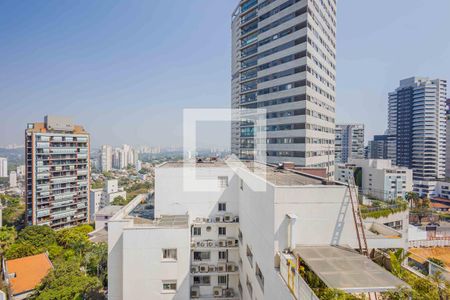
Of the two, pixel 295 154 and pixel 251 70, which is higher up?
pixel 251 70

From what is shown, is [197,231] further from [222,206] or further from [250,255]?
[250,255]

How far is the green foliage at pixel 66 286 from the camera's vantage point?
13188 mm

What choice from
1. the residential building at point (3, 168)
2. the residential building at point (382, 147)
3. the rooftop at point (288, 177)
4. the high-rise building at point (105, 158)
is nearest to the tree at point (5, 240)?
the rooftop at point (288, 177)

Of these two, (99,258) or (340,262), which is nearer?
(340,262)

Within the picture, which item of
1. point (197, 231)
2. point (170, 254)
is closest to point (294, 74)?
point (197, 231)

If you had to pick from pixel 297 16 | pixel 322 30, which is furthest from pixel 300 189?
pixel 322 30

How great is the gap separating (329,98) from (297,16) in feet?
34.7

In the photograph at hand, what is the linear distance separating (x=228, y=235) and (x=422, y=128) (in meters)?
68.9

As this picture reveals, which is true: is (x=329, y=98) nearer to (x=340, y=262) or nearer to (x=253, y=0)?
(x=253, y=0)

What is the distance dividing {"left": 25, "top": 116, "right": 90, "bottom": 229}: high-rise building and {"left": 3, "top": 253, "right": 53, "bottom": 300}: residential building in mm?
17269

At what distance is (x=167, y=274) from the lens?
25.0 feet

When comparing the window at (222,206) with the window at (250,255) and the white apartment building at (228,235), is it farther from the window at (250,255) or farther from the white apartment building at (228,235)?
the window at (250,255)

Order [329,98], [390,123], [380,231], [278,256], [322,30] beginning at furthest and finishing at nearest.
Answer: [390,123]
[329,98]
[322,30]
[380,231]
[278,256]

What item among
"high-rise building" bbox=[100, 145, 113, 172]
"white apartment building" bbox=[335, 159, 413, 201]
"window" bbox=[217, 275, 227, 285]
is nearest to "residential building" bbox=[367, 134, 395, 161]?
"white apartment building" bbox=[335, 159, 413, 201]
